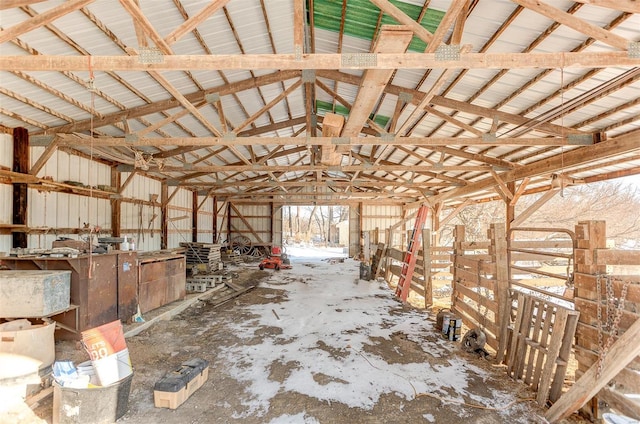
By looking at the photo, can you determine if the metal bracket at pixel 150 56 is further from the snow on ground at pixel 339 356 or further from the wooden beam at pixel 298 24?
the snow on ground at pixel 339 356

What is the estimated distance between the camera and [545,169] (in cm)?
816

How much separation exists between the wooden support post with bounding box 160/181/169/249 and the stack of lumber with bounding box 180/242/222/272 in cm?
120

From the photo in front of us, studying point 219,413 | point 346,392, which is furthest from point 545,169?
point 219,413

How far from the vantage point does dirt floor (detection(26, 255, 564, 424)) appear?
332 cm

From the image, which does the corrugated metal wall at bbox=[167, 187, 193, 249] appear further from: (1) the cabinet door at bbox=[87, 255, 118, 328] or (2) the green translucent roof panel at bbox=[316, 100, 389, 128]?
(1) the cabinet door at bbox=[87, 255, 118, 328]

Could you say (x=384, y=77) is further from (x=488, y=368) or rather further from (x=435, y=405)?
(x=488, y=368)

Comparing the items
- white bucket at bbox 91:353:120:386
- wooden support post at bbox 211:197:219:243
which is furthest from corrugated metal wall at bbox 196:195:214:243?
white bucket at bbox 91:353:120:386

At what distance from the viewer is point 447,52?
348 cm

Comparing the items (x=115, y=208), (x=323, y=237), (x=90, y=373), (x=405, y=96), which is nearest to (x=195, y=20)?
(x=90, y=373)

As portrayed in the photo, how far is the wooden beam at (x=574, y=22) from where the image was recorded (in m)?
3.24

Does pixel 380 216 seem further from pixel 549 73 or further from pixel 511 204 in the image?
pixel 549 73

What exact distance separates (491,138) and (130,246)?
26.3ft

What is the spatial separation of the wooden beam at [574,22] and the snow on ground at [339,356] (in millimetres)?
4197

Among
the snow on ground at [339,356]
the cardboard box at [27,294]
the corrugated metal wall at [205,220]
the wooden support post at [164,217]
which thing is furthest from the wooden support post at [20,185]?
the corrugated metal wall at [205,220]
